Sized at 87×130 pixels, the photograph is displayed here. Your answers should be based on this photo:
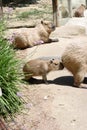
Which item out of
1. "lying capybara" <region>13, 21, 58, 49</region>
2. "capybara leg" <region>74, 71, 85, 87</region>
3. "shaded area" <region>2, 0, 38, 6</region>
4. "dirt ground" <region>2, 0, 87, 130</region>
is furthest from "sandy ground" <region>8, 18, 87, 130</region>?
"shaded area" <region>2, 0, 38, 6</region>

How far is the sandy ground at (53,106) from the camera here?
6.14 m

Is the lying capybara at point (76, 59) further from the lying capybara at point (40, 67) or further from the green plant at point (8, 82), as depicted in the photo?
the green plant at point (8, 82)

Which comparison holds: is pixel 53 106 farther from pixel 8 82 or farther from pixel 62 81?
pixel 62 81

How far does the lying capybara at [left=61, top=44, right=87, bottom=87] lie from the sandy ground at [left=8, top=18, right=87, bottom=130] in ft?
0.51

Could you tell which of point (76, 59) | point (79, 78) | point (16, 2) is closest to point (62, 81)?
point (79, 78)

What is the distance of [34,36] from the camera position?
12.5 meters

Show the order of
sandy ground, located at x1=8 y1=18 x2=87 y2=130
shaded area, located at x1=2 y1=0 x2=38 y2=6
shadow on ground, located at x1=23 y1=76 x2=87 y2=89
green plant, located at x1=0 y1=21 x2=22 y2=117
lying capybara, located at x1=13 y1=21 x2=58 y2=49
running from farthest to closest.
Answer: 1. shaded area, located at x1=2 y1=0 x2=38 y2=6
2. lying capybara, located at x1=13 y1=21 x2=58 y2=49
3. shadow on ground, located at x1=23 y1=76 x2=87 y2=89
4. green plant, located at x1=0 y1=21 x2=22 y2=117
5. sandy ground, located at x1=8 y1=18 x2=87 y2=130

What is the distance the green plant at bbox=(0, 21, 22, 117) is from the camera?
249 inches

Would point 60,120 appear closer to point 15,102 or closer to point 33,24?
point 15,102

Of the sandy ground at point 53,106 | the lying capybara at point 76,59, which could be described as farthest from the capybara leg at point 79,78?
the sandy ground at point 53,106

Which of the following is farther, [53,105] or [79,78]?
[79,78]

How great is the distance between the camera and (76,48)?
7.89 metres

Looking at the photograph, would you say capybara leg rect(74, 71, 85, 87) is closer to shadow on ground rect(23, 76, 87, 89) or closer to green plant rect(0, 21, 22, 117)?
shadow on ground rect(23, 76, 87, 89)

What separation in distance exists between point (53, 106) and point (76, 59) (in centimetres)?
137
